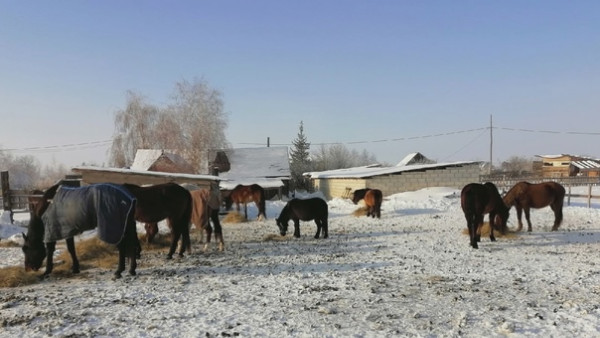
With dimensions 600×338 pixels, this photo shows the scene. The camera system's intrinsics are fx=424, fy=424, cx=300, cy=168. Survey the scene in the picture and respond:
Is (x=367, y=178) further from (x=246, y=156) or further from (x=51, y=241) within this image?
(x=51, y=241)

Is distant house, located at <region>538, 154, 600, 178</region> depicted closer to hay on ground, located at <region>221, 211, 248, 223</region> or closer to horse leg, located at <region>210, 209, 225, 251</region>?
hay on ground, located at <region>221, 211, 248, 223</region>

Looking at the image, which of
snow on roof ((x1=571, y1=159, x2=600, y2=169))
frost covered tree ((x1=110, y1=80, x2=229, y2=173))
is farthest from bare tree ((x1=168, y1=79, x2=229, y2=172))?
snow on roof ((x1=571, y1=159, x2=600, y2=169))

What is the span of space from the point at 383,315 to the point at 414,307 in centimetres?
56

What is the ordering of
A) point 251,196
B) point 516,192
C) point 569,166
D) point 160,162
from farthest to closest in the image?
point 569,166, point 160,162, point 251,196, point 516,192

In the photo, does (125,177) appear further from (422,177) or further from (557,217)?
(422,177)

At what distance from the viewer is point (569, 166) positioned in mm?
69000

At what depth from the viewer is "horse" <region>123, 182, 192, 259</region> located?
867 centimetres

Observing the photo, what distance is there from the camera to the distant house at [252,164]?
43.3 metres

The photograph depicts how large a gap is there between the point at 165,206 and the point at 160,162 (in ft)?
107

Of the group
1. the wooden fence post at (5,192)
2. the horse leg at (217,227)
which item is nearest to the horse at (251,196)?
the horse leg at (217,227)

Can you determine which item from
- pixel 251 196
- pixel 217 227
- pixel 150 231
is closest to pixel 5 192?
pixel 251 196

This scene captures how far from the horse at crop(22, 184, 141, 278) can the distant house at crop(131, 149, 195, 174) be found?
3211 cm

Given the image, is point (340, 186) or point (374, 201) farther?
point (340, 186)

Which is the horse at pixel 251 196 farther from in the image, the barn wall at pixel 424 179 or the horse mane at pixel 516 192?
the barn wall at pixel 424 179
